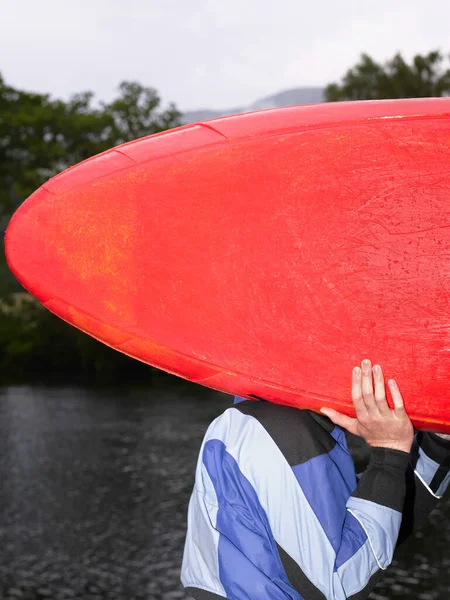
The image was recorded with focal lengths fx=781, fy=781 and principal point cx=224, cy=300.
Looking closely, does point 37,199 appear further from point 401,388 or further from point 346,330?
point 401,388

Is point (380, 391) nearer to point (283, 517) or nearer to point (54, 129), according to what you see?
point (283, 517)

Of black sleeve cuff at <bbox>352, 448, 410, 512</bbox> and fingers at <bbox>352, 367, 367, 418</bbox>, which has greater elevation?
fingers at <bbox>352, 367, 367, 418</bbox>

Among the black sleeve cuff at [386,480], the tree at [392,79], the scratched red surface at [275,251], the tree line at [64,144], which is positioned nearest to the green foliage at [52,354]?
the tree line at [64,144]

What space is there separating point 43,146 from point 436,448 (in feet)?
104

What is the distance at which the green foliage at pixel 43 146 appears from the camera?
2692 centimetres

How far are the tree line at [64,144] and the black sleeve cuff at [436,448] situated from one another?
23217 millimetres

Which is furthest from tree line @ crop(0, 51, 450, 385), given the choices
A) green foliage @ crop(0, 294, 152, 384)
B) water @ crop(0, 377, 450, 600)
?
water @ crop(0, 377, 450, 600)

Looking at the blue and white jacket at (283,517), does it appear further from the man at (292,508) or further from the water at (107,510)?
the water at (107,510)

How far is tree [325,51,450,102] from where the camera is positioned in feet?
90.4

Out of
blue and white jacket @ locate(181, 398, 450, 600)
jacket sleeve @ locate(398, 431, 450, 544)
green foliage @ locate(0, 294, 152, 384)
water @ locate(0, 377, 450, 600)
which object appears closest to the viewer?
blue and white jacket @ locate(181, 398, 450, 600)

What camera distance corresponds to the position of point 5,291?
30.0 metres

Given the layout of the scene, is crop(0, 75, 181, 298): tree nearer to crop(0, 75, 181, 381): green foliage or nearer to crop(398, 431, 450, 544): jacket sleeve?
crop(0, 75, 181, 381): green foliage

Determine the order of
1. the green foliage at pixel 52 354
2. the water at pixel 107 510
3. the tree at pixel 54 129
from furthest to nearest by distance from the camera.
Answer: the tree at pixel 54 129, the green foliage at pixel 52 354, the water at pixel 107 510

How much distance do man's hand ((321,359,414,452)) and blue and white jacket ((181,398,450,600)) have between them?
0.09ft
